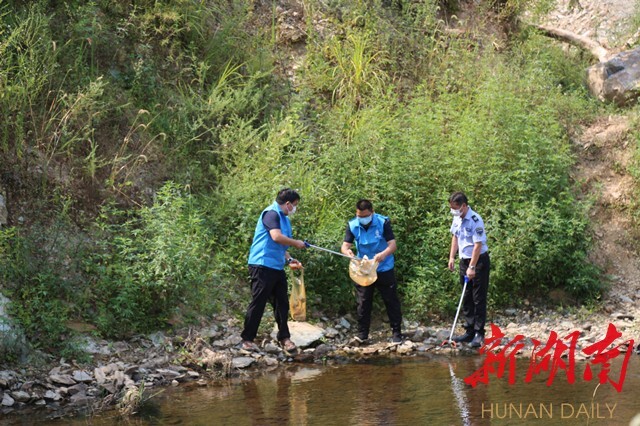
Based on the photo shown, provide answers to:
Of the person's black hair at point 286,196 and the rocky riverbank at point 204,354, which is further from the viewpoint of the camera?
the person's black hair at point 286,196

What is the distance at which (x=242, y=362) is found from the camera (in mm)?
8555

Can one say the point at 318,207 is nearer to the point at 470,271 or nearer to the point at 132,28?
the point at 470,271

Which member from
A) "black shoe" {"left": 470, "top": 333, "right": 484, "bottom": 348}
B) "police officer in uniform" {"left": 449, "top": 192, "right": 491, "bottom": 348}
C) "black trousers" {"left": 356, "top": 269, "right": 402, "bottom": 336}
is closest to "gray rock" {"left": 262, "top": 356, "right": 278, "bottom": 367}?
"black trousers" {"left": 356, "top": 269, "right": 402, "bottom": 336}

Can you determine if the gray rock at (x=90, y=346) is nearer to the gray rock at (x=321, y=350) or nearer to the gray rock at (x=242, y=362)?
the gray rock at (x=242, y=362)

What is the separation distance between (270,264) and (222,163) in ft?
9.94

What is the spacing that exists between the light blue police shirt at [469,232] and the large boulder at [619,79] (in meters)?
5.85

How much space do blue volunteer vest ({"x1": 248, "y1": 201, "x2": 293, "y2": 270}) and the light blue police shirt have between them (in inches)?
74.5

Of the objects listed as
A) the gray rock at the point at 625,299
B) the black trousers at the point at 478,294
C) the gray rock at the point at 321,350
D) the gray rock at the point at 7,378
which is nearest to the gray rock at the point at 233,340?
the gray rock at the point at 321,350

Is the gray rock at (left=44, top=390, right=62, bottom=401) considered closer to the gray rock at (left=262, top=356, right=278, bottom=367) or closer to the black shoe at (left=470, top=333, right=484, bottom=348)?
the gray rock at (left=262, top=356, right=278, bottom=367)

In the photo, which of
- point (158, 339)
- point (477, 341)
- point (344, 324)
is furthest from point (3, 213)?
point (477, 341)

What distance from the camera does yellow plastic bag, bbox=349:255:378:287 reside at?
934cm

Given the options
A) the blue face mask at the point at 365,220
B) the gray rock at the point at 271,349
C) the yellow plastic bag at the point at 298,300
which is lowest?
the gray rock at the point at 271,349

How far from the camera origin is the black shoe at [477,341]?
30.2 feet

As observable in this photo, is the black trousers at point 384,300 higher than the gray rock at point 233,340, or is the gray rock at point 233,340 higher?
the black trousers at point 384,300
